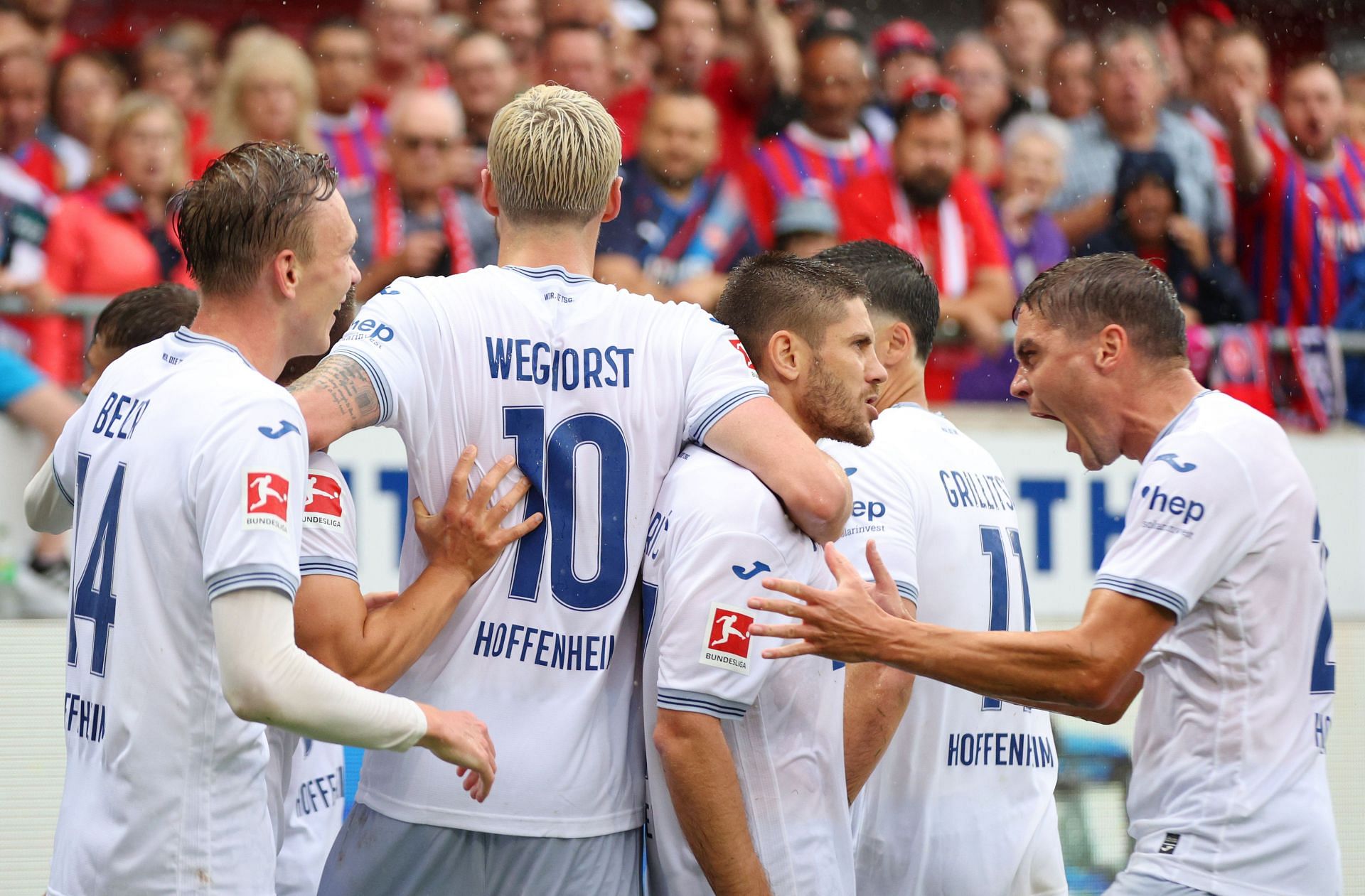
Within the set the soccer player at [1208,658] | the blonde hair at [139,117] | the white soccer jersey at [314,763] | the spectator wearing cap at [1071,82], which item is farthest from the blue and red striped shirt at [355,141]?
the soccer player at [1208,658]

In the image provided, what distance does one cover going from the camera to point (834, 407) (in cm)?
340

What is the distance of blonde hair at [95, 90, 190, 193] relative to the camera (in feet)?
25.0

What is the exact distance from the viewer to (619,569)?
10.2 ft

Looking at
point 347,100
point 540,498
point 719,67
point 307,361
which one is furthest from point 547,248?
point 719,67

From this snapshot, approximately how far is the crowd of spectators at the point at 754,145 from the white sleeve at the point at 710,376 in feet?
15.0

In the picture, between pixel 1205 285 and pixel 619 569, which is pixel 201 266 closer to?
pixel 619 569

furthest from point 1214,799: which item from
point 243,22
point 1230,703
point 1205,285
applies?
point 243,22

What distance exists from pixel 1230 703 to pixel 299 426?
2.20 metres

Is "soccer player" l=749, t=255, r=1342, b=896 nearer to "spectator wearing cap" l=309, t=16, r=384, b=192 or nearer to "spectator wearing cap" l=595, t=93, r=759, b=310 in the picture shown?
"spectator wearing cap" l=595, t=93, r=759, b=310

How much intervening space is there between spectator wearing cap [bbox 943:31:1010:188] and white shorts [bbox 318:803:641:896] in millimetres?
7088

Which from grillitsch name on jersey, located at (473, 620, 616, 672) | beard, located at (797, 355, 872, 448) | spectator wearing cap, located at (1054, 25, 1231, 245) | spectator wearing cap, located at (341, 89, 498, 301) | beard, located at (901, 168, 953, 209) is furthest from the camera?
spectator wearing cap, located at (1054, 25, 1231, 245)

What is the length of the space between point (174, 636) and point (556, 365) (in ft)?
3.18

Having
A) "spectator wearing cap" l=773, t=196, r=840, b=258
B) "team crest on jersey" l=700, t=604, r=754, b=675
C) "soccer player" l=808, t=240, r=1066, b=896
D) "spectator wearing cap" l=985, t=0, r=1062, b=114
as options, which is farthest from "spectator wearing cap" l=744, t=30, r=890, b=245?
"team crest on jersey" l=700, t=604, r=754, b=675

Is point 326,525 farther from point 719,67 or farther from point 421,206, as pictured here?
point 719,67
